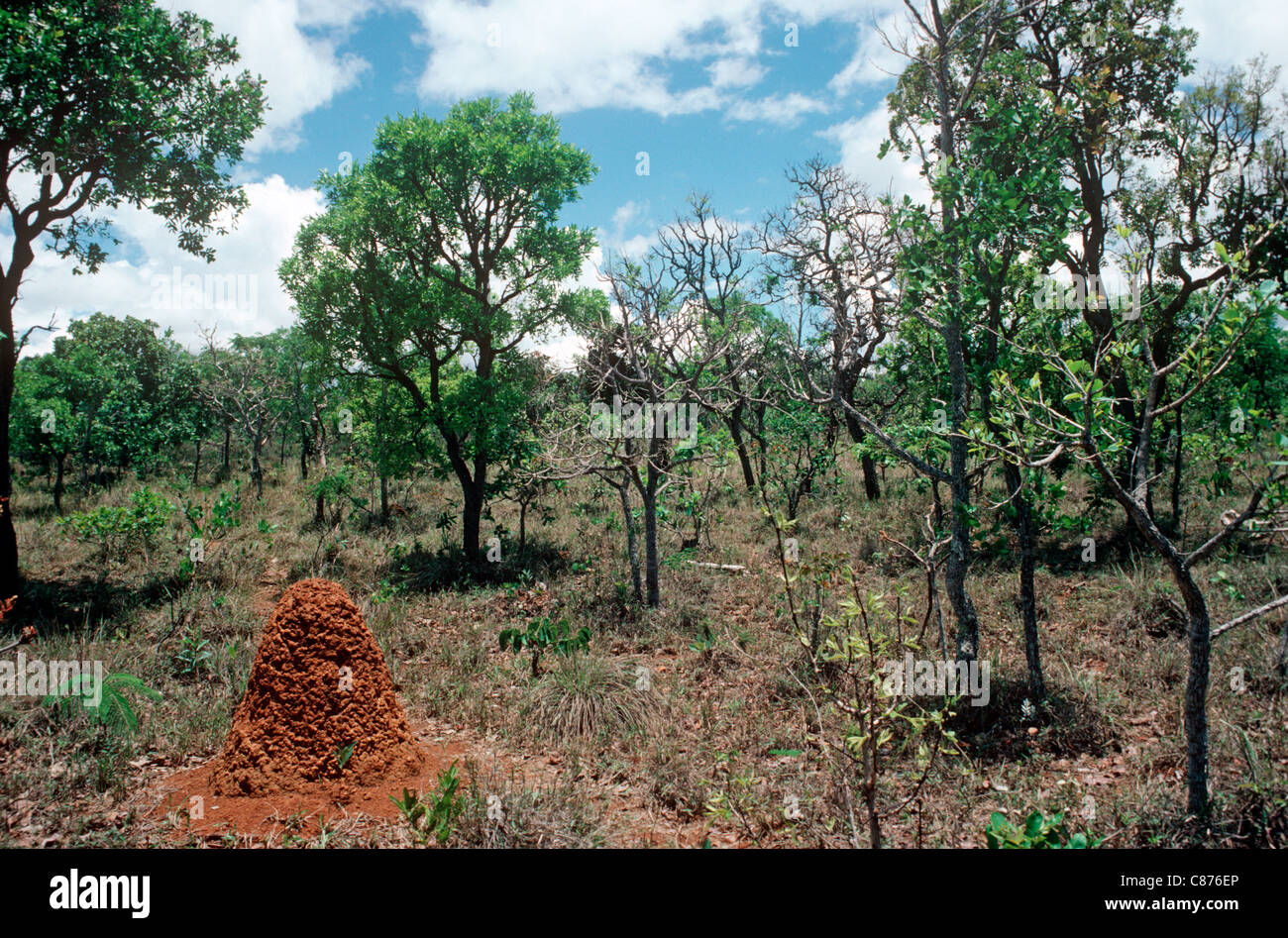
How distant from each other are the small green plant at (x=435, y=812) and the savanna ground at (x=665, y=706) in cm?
9

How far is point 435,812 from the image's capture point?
4.50 meters

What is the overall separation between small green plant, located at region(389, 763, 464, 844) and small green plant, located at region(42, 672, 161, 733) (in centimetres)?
293

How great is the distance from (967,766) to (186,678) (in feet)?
26.8

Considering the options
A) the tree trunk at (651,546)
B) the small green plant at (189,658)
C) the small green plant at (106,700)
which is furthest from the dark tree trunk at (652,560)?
the small green plant at (106,700)

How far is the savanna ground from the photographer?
4.62 metres

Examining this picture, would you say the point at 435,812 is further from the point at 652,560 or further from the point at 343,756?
the point at 652,560

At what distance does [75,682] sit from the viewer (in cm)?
614

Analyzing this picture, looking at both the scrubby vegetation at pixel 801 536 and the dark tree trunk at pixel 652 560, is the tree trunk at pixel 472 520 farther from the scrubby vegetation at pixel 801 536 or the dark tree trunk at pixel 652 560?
the dark tree trunk at pixel 652 560

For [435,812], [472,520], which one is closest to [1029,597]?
[435,812]

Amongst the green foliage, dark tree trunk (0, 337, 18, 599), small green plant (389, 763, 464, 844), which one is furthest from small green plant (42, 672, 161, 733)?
the green foliage
